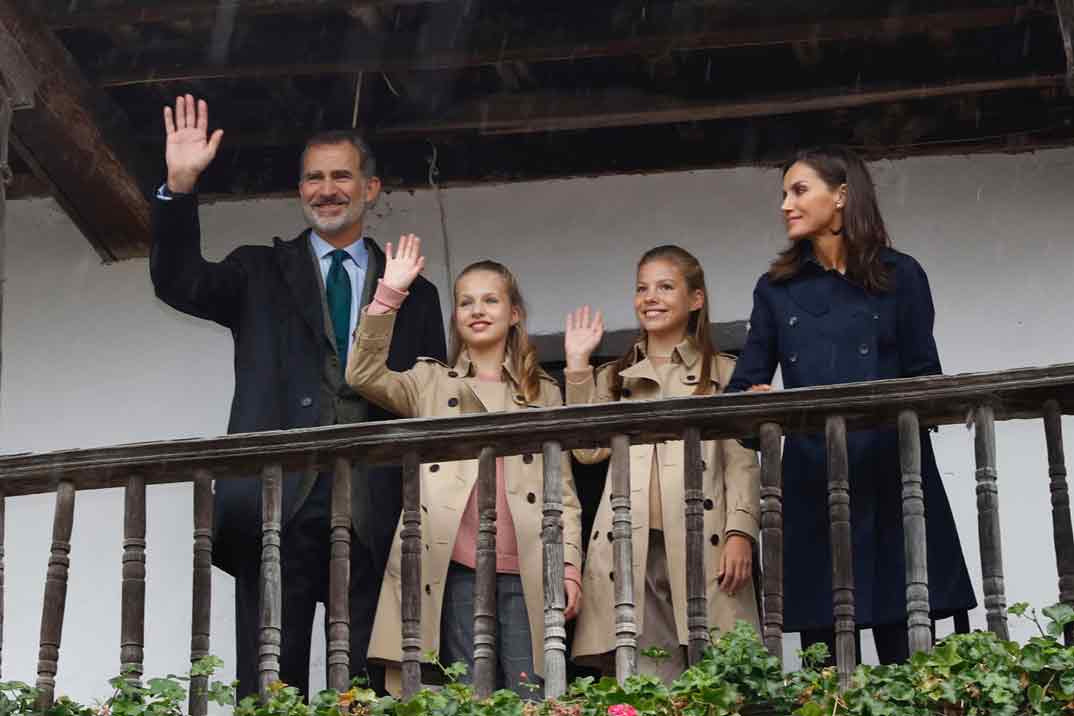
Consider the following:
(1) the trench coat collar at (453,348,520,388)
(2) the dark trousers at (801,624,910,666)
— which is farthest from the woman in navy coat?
(1) the trench coat collar at (453,348,520,388)

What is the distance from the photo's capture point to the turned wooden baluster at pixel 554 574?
26.6ft

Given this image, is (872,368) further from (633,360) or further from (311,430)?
(311,430)

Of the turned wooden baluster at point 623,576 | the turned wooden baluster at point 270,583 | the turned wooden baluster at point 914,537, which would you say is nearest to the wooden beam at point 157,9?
the turned wooden baluster at point 270,583

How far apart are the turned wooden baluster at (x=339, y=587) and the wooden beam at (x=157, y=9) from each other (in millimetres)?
2048

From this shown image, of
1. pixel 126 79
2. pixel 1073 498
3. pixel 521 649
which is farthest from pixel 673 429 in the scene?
pixel 126 79

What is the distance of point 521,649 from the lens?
8758mm

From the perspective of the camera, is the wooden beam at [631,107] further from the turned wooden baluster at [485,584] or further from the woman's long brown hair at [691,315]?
the turned wooden baluster at [485,584]

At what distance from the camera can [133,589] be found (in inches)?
331

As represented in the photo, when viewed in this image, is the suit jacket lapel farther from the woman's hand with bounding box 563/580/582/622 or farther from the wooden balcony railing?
the woman's hand with bounding box 563/580/582/622

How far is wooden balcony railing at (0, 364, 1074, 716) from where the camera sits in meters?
8.07

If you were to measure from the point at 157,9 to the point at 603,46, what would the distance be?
159cm

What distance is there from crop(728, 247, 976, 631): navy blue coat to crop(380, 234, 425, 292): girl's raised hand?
112cm

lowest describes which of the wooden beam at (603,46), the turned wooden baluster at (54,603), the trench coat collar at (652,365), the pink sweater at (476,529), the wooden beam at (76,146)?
the turned wooden baluster at (54,603)

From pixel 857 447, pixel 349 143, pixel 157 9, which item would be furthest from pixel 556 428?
pixel 157 9
